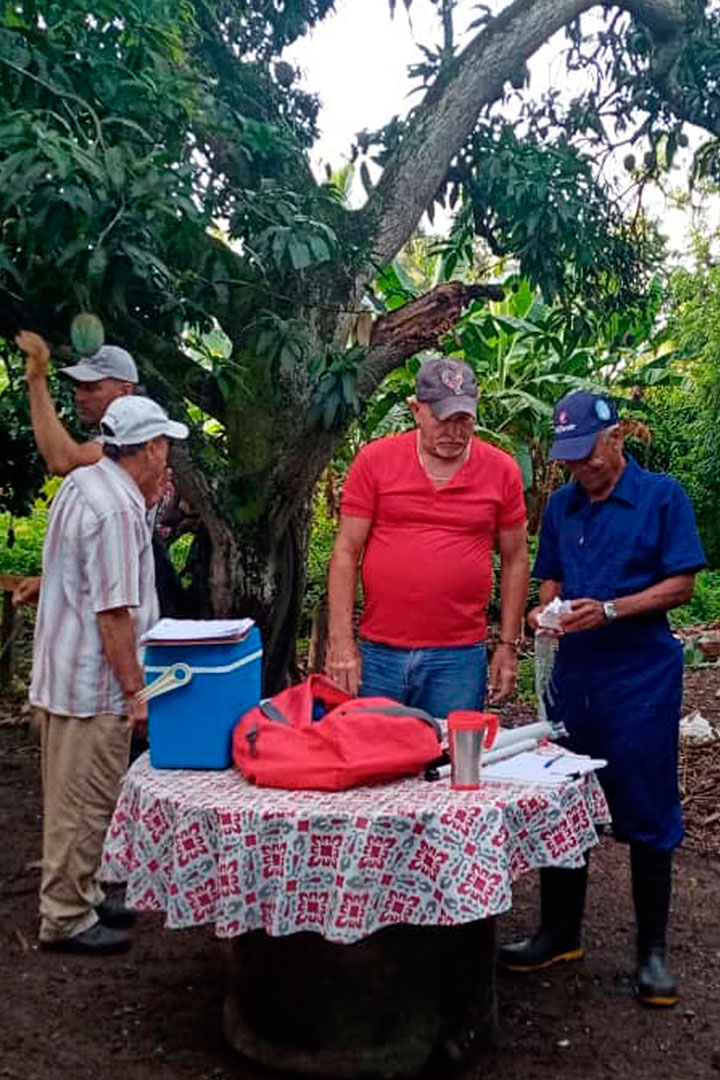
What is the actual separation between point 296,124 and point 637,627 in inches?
174

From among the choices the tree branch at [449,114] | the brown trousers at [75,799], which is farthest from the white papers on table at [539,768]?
the tree branch at [449,114]

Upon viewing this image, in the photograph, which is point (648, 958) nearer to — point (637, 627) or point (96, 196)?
point (637, 627)

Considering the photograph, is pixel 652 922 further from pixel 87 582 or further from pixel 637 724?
pixel 87 582

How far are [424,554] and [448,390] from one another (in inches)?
21.9

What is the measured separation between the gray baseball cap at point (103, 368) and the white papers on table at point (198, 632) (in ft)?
4.67

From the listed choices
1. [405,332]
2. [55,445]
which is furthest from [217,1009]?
[405,332]

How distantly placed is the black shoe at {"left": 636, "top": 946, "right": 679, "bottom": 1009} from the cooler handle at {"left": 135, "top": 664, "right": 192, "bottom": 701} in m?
1.78

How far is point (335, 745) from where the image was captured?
10.2 feet

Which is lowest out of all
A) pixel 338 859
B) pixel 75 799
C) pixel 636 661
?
pixel 75 799

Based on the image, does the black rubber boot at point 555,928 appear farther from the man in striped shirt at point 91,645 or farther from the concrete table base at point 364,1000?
Result: the man in striped shirt at point 91,645

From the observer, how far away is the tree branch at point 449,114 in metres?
6.91

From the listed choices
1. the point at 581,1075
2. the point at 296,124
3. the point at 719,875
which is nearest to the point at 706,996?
the point at 581,1075

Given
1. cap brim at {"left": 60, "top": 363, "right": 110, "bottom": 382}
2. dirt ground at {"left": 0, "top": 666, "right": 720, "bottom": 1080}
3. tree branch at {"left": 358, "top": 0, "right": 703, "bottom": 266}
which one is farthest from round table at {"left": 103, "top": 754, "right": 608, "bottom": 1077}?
tree branch at {"left": 358, "top": 0, "right": 703, "bottom": 266}

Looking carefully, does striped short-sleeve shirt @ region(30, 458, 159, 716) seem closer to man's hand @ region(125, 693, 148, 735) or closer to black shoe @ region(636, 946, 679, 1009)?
man's hand @ region(125, 693, 148, 735)
